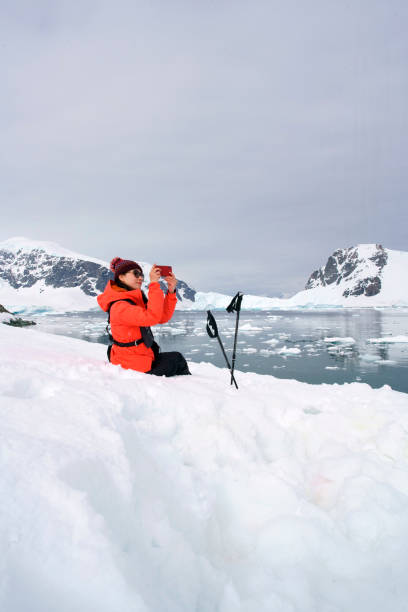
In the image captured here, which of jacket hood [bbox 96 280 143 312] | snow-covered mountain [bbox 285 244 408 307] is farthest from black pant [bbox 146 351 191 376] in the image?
snow-covered mountain [bbox 285 244 408 307]

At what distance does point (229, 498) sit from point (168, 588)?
28.3 inches

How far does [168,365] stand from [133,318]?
2.65ft

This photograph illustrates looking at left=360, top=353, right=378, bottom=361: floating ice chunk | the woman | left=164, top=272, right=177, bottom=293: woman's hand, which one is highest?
left=164, top=272, right=177, bottom=293: woman's hand

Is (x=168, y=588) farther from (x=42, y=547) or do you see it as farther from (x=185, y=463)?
(x=185, y=463)

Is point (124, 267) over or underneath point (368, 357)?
over

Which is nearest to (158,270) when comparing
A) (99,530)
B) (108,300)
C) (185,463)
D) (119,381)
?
(108,300)

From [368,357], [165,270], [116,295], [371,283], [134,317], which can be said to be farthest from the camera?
[371,283]

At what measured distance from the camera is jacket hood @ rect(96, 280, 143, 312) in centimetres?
380

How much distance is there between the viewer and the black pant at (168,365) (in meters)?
3.95

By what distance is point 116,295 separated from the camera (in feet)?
12.5

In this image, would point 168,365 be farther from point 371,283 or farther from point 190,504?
point 371,283

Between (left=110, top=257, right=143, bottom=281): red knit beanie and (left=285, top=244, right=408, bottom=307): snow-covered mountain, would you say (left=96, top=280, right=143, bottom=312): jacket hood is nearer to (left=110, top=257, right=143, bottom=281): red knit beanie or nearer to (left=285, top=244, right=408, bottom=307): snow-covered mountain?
(left=110, top=257, right=143, bottom=281): red knit beanie

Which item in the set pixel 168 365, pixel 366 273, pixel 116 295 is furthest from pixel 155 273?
pixel 366 273

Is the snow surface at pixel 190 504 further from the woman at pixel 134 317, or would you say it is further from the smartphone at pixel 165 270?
the smartphone at pixel 165 270
